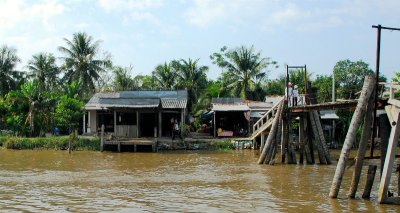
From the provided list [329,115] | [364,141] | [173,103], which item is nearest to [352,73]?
[329,115]

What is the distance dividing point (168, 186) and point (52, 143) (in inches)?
658

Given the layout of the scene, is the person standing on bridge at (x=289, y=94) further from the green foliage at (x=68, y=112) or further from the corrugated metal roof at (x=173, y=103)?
the green foliage at (x=68, y=112)

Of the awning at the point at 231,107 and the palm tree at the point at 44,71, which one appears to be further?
the palm tree at the point at 44,71

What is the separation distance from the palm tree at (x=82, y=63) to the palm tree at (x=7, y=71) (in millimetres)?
5705

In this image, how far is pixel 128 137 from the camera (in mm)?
30875

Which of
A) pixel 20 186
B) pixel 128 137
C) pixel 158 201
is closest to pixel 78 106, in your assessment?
pixel 128 137

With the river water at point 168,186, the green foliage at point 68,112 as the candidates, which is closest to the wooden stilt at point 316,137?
the river water at point 168,186

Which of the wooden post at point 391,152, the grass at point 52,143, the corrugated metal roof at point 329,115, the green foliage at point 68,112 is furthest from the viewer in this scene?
the corrugated metal roof at point 329,115

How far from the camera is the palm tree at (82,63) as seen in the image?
4262cm

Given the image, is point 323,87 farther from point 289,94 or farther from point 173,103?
point 289,94

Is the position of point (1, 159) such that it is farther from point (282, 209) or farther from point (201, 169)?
point (282, 209)

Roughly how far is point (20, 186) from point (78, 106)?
53.7 ft

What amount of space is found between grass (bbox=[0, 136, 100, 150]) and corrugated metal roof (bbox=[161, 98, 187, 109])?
4.99m

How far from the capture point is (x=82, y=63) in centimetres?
4266
